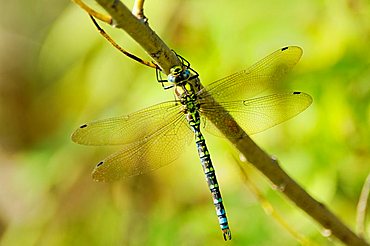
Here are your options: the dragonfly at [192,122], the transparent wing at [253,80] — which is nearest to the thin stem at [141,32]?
the dragonfly at [192,122]

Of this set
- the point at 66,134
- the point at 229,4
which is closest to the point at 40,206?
the point at 66,134

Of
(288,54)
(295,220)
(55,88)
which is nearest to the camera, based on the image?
(288,54)

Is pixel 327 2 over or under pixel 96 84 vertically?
under

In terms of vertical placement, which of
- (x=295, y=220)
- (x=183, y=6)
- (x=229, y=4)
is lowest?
(x=295, y=220)

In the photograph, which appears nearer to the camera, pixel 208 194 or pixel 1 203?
pixel 208 194

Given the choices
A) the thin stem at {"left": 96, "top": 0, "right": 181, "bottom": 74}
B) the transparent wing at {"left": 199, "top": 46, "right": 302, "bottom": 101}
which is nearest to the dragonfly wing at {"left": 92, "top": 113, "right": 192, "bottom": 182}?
the transparent wing at {"left": 199, "top": 46, "right": 302, "bottom": 101}

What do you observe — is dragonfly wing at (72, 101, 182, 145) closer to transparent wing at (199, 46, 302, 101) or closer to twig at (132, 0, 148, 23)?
transparent wing at (199, 46, 302, 101)

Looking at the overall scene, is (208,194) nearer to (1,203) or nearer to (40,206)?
(40,206)

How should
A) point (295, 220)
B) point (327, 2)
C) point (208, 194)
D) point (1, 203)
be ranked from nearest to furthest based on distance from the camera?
point (295, 220) → point (327, 2) → point (208, 194) → point (1, 203)
